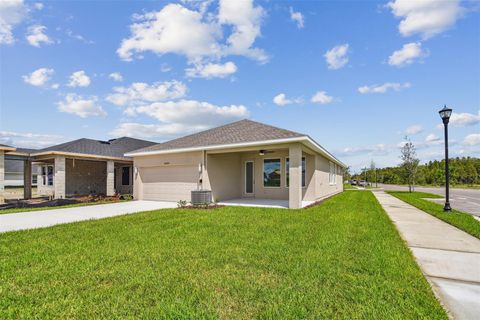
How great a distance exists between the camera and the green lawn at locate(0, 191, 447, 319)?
2648 mm

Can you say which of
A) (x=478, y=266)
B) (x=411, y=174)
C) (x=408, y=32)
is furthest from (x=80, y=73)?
(x=411, y=174)

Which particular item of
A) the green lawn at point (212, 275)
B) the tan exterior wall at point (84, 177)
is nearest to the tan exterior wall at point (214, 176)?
the tan exterior wall at point (84, 177)

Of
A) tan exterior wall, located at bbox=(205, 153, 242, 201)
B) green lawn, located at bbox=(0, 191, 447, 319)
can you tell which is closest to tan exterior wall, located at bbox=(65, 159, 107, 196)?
tan exterior wall, located at bbox=(205, 153, 242, 201)

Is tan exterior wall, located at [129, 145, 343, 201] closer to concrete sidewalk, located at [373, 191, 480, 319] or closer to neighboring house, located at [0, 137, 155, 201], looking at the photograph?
neighboring house, located at [0, 137, 155, 201]

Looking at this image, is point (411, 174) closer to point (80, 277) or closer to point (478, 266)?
point (478, 266)

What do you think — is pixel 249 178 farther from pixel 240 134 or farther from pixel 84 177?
pixel 84 177

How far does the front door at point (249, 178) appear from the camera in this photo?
1509 cm

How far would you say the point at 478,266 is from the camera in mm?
4062

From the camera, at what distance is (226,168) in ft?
46.5

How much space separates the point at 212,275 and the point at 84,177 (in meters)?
19.4

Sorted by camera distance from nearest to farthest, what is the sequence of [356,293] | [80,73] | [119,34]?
[356,293]
[119,34]
[80,73]

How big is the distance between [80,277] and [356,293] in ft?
12.4

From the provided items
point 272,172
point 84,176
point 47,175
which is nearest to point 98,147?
point 84,176

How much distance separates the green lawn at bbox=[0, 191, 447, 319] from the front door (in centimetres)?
886
